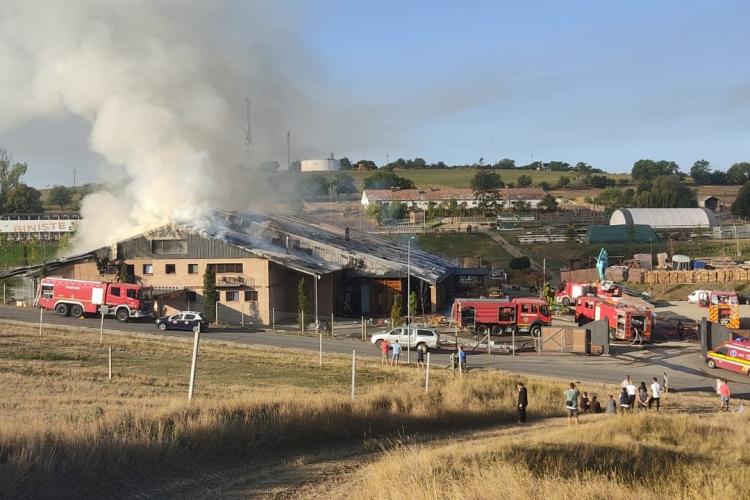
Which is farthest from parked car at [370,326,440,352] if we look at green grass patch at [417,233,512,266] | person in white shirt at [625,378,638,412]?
green grass patch at [417,233,512,266]

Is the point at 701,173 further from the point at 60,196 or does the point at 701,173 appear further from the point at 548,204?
the point at 60,196

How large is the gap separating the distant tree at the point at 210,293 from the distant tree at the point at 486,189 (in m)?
79.5

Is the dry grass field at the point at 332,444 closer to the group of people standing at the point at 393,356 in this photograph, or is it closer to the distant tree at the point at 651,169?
the group of people standing at the point at 393,356

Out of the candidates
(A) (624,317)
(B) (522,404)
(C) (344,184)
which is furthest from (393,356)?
(C) (344,184)

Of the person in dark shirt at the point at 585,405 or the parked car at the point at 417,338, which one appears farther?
the parked car at the point at 417,338

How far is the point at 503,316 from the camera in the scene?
41156mm

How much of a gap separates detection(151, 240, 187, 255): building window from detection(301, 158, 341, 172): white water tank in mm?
122829

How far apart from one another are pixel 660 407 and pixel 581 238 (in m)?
69.6

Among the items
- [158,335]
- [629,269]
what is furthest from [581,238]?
[158,335]

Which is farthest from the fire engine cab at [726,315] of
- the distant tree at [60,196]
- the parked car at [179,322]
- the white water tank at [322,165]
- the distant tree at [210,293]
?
the white water tank at [322,165]

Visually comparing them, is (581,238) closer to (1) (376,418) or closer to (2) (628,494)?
(1) (376,418)

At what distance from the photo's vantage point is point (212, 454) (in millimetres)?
13320

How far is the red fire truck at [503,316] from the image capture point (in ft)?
135

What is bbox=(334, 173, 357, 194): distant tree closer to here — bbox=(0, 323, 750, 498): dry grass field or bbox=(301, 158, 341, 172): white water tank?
bbox=(301, 158, 341, 172): white water tank
